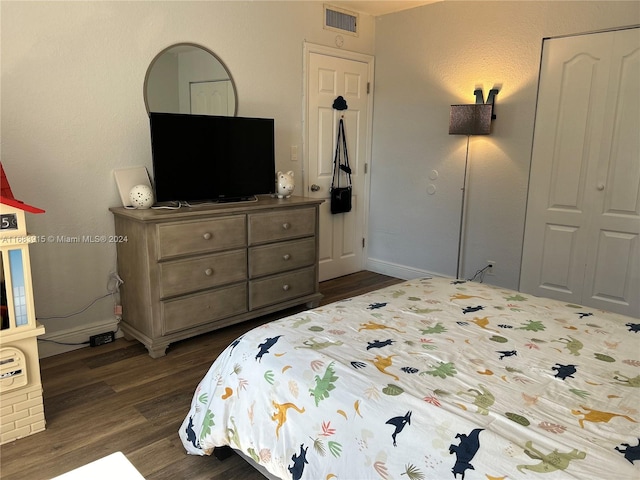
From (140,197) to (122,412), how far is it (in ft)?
4.41

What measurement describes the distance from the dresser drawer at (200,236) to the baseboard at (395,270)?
80.7 inches

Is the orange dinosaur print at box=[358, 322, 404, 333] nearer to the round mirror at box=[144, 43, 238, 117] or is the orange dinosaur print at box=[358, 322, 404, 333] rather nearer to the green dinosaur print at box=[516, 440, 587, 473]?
the green dinosaur print at box=[516, 440, 587, 473]

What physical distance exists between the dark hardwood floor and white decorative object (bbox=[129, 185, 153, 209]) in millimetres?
972

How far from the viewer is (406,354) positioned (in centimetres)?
172

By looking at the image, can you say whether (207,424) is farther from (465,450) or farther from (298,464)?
(465,450)

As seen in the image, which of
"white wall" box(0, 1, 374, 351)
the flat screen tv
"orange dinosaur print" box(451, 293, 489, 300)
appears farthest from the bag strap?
"orange dinosaur print" box(451, 293, 489, 300)

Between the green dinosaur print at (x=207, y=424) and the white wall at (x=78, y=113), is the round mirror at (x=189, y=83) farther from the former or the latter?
the green dinosaur print at (x=207, y=424)

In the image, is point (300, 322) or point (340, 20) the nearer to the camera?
point (300, 322)

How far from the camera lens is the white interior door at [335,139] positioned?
4367 millimetres

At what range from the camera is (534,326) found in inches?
79.4

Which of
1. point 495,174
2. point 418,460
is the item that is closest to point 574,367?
point 418,460

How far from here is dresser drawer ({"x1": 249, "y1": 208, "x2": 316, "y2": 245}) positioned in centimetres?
343

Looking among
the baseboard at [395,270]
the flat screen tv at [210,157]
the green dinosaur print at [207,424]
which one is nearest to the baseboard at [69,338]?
the flat screen tv at [210,157]

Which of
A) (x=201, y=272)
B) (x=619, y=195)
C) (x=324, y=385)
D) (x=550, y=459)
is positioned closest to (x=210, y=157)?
(x=201, y=272)
